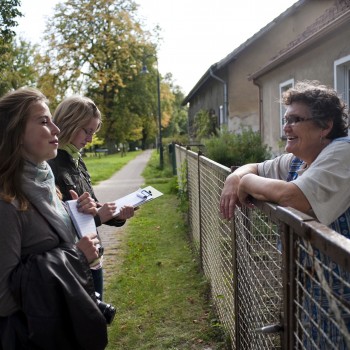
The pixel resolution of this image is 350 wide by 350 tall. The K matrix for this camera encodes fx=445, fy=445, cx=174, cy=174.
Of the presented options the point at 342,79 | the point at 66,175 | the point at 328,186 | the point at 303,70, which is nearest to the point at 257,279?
the point at 328,186

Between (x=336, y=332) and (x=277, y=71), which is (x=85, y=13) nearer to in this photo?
(x=277, y=71)

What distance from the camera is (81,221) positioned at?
229cm

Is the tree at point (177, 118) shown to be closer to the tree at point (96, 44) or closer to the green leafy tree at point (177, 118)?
the green leafy tree at point (177, 118)

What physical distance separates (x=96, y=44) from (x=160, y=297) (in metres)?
33.4

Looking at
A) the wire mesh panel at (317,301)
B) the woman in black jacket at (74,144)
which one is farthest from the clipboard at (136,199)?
the wire mesh panel at (317,301)

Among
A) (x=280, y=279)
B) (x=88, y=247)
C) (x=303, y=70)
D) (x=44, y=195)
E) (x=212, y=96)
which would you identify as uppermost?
(x=212, y=96)

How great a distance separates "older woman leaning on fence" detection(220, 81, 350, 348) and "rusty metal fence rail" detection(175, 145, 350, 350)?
0.11 ft

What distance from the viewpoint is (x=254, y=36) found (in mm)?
17266

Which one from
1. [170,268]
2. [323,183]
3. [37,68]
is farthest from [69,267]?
[37,68]

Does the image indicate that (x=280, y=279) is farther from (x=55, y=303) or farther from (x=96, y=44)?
(x=96, y=44)

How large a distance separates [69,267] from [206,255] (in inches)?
134

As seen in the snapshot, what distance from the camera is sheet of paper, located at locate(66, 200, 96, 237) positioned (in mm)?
2229

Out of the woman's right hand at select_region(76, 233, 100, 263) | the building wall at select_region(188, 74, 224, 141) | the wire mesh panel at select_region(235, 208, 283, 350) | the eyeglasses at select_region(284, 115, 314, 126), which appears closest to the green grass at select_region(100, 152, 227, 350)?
the wire mesh panel at select_region(235, 208, 283, 350)

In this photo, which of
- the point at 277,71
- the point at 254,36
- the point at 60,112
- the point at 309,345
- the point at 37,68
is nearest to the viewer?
the point at 309,345
